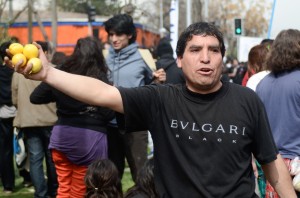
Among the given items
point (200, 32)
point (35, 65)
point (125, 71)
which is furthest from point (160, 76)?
point (35, 65)

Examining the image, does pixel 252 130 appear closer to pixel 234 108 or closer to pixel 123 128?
pixel 234 108

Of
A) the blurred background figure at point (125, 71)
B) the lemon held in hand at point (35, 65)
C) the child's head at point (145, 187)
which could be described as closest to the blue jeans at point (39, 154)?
the blurred background figure at point (125, 71)

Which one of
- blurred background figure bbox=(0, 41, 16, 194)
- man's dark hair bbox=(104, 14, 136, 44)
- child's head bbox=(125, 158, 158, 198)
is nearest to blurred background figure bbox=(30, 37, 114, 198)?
man's dark hair bbox=(104, 14, 136, 44)

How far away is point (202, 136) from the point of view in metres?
3.32

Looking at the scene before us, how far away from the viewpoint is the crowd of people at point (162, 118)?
3.33 metres

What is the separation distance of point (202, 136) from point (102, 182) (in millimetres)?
2490

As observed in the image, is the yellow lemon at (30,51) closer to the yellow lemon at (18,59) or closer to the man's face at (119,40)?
the yellow lemon at (18,59)

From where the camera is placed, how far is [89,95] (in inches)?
127

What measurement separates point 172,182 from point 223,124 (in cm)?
39

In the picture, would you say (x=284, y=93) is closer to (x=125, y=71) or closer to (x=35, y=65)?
(x=125, y=71)

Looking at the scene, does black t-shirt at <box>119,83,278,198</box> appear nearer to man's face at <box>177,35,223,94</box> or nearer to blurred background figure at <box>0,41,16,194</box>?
man's face at <box>177,35,223,94</box>

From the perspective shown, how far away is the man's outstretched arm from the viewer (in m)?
3.15

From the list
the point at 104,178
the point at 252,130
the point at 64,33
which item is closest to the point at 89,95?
the point at 252,130

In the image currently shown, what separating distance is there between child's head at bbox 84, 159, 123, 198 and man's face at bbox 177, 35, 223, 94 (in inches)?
95.0
